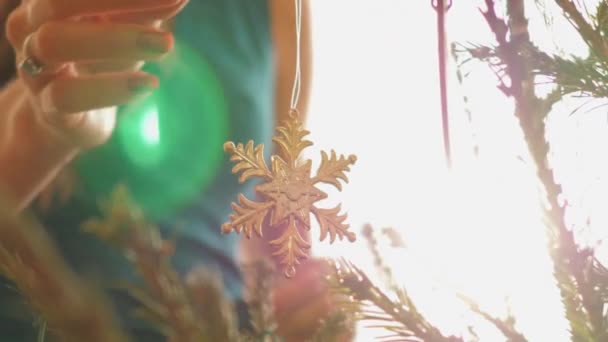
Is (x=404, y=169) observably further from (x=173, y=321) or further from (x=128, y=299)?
(x=173, y=321)

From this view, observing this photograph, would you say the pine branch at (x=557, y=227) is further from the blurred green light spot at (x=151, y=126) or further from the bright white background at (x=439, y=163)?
the blurred green light spot at (x=151, y=126)

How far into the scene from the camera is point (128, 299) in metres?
0.38

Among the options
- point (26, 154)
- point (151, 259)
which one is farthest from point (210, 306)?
point (26, 154)

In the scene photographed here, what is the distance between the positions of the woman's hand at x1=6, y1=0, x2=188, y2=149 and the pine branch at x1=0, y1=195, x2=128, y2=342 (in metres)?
0.11

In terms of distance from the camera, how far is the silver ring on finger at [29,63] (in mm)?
266

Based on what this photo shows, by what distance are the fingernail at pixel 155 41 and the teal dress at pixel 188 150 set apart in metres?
0.14

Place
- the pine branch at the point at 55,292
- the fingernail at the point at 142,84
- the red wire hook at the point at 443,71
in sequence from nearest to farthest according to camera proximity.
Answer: the pine branch at the point at 55,292
the fingernail at the point at 142,84
the red wire hook at the point at 443,71

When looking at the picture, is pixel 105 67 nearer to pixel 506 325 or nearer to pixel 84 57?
pixel 84 57

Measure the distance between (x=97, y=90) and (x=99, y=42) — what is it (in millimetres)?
20

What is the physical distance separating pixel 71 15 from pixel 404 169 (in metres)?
0.26

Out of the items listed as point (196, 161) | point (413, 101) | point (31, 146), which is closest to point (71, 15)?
point (31, 146)

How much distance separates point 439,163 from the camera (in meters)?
0.44

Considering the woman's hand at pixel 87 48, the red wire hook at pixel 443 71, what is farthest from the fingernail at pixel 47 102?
the red wire hook at pixel 443 71

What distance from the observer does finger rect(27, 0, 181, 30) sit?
0.27 metres
